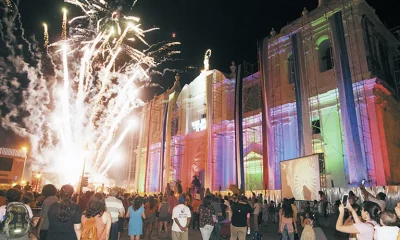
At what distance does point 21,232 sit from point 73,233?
0.82 metres

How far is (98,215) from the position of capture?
5023 millimetres

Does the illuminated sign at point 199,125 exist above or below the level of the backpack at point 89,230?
above

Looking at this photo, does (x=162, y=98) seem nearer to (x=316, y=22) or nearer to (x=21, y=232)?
(x=316, y=22)

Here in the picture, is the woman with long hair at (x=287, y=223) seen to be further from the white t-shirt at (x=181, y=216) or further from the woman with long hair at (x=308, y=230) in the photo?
the white t-shirt at (x=181, y=216)

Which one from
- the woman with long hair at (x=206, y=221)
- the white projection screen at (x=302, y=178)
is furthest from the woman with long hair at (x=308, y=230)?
the white projection screen at (x=302, y=178)

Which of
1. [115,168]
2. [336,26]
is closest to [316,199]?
[336,26]

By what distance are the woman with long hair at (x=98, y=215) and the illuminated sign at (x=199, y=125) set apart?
24.6 m

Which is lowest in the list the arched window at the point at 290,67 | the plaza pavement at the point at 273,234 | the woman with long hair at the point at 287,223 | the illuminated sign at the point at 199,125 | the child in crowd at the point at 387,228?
the plaza pavement at the point at 273,234

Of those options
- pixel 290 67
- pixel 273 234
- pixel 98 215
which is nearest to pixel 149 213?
pixel 273 234

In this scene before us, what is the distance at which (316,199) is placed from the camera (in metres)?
14.8

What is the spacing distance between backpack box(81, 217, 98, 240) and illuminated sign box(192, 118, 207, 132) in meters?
24.9

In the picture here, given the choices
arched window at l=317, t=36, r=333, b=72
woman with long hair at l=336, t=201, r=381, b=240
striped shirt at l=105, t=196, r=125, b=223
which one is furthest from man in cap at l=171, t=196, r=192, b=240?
arched window at l=317, t=36, r=333, b=72

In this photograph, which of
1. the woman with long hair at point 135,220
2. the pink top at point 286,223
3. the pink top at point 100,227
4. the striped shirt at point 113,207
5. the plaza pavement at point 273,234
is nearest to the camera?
the pink top at point 100,227

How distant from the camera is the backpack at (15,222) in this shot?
161 inches
